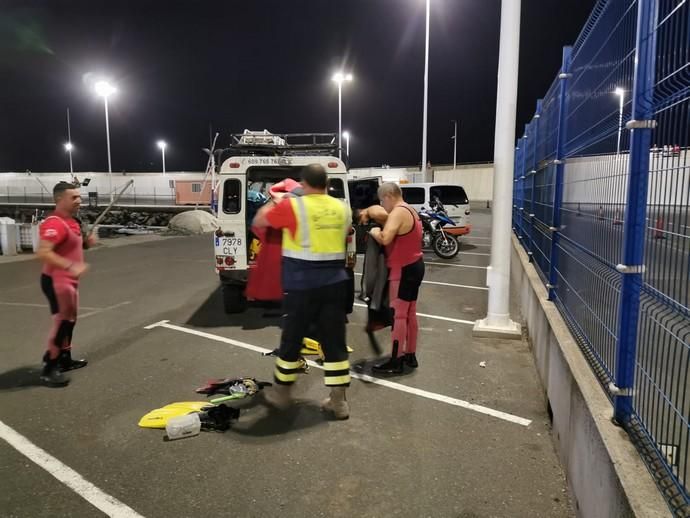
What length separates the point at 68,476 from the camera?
346 cm

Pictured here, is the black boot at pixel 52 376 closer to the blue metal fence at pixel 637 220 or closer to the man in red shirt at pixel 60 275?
the man in red shirt at pixel 60 275

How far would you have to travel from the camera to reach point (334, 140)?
11.1 metres

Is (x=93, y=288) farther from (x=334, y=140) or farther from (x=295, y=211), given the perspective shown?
(x=295, y=211)

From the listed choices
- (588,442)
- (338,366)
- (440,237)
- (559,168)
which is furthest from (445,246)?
(588,442)

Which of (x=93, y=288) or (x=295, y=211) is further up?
(x=295, y=211)

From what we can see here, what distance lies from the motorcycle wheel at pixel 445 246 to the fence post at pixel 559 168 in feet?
27.6

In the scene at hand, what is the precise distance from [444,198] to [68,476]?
14006 mm

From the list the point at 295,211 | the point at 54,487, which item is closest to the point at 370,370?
the point at 295,211

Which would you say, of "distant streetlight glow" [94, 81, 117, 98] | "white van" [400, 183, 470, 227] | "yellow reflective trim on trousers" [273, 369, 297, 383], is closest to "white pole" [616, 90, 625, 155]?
"yellow reflective trim on trousers" [273, 369, 297, 383]

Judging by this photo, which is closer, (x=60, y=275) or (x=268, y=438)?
(x=268, y=438)

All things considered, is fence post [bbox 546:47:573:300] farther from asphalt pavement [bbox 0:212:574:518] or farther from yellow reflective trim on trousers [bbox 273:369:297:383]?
yellow reflective trim on trousers [bbox 273:369:297:383]

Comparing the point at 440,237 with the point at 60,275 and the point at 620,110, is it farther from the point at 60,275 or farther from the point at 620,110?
the point at 620,110

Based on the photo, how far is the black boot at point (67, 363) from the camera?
5.46m

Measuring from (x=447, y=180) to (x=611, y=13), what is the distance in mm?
45657
